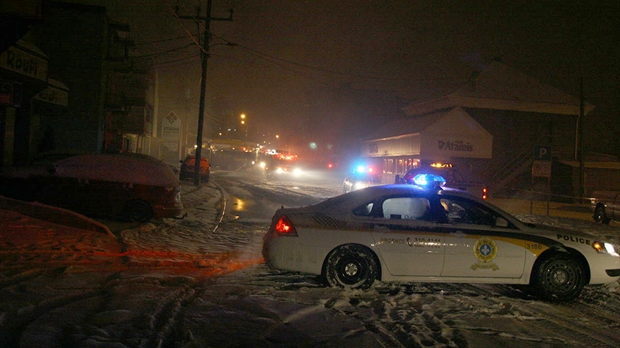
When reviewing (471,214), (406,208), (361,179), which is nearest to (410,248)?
(406,208)

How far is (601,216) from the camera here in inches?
749

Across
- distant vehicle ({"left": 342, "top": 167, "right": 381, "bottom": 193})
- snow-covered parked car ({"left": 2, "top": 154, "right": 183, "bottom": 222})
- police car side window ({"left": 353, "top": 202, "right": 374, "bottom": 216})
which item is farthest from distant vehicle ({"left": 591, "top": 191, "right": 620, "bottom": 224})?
snow-covered parked car ({"left": 2, "top": 154, "right": 183, "bottom": 222})

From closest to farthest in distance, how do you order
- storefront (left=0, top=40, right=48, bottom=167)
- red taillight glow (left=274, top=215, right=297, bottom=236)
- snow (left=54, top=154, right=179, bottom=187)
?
red taillight glow (left=274, top=215, right=297, bottom=236)
snow (left=54, top=154, right=179, bottom=187)
storefront (left=0, top=40, right=48, bottom=167)

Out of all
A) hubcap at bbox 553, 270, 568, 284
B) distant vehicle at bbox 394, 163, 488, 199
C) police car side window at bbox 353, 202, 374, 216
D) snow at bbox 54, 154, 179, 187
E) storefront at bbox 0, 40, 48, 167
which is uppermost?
storefront at bbox 0, 40, 48, 167

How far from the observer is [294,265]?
22.7 feet

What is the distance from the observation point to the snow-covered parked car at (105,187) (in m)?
11.9

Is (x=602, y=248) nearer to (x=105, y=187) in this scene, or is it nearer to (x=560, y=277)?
(x=560, y=277)

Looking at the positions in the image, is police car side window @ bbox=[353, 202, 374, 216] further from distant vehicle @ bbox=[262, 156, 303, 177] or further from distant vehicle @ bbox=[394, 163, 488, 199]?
distant vehicle @ bbox=[262, 156, 303, 177]

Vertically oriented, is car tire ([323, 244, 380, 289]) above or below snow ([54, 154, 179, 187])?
below

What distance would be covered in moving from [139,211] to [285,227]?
6547 millimetres

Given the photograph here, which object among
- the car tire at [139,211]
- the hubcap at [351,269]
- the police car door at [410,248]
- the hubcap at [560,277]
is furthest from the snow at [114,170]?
the hubcap at [560,277]

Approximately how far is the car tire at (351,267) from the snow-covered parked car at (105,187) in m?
6.69

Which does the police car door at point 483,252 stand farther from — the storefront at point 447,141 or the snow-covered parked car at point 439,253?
the storefront at point 447,141

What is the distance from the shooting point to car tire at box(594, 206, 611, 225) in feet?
61.6
